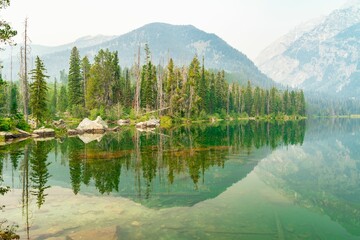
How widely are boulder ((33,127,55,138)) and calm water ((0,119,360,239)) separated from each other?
20931 millimetres

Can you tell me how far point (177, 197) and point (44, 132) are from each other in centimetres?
3901

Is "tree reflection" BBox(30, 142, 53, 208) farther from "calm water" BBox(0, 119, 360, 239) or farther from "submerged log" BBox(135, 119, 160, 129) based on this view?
"submerged log" BBox(135, 119, 160, 129)

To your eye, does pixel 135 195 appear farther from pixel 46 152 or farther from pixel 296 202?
pixel 46 152

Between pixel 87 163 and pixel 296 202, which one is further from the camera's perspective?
pixel 87 163

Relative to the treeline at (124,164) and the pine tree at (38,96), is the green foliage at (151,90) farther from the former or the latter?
the treeline at (124,164)

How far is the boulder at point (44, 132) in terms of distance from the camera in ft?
158

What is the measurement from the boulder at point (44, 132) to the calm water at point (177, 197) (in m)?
20.9

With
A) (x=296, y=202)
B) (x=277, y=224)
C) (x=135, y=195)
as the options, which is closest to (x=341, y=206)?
(x=296, y=202)

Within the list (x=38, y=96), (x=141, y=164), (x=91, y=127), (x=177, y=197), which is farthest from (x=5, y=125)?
(x=177, y=197)

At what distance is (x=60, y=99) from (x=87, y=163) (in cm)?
8247

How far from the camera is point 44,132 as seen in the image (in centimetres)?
4900

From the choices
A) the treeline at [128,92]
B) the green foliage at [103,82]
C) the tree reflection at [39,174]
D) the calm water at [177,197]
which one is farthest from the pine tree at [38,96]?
the green foliage at [103,82]

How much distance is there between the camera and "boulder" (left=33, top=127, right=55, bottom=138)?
158 feet

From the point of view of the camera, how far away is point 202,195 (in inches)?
639
